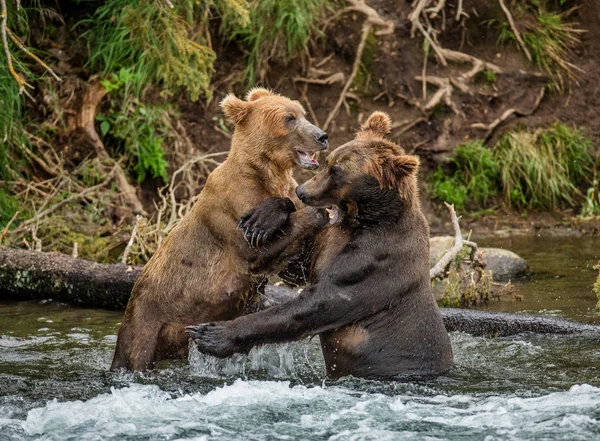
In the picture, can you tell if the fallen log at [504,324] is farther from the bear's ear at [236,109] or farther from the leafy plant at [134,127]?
the leafy plant at [134,127]

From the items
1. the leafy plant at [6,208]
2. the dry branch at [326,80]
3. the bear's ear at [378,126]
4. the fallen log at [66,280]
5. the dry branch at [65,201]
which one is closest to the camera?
the bear's ear at [378,126]

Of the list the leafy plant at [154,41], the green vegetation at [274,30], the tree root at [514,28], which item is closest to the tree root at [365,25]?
the green vegetation at [274,30]

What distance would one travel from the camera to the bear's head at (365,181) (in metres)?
6.23

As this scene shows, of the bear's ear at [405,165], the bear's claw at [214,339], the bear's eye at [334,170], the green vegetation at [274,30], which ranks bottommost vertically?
the bear's claw at [214,339]

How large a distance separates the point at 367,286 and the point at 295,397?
0.78 metres

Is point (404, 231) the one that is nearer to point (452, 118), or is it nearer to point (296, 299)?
point (296, 299)

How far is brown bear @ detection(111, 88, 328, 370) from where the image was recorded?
6824 millimetres

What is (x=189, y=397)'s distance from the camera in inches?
243

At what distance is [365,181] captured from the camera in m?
6.27

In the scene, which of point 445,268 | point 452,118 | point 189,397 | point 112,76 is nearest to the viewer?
point 189,397

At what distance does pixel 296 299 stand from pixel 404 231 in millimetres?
753

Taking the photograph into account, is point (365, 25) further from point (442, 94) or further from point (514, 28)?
point (514, 28)

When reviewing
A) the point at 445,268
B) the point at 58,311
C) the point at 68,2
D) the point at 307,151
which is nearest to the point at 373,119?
the point at 307,151

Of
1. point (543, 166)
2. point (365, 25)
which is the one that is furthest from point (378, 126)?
point (365, 25)
